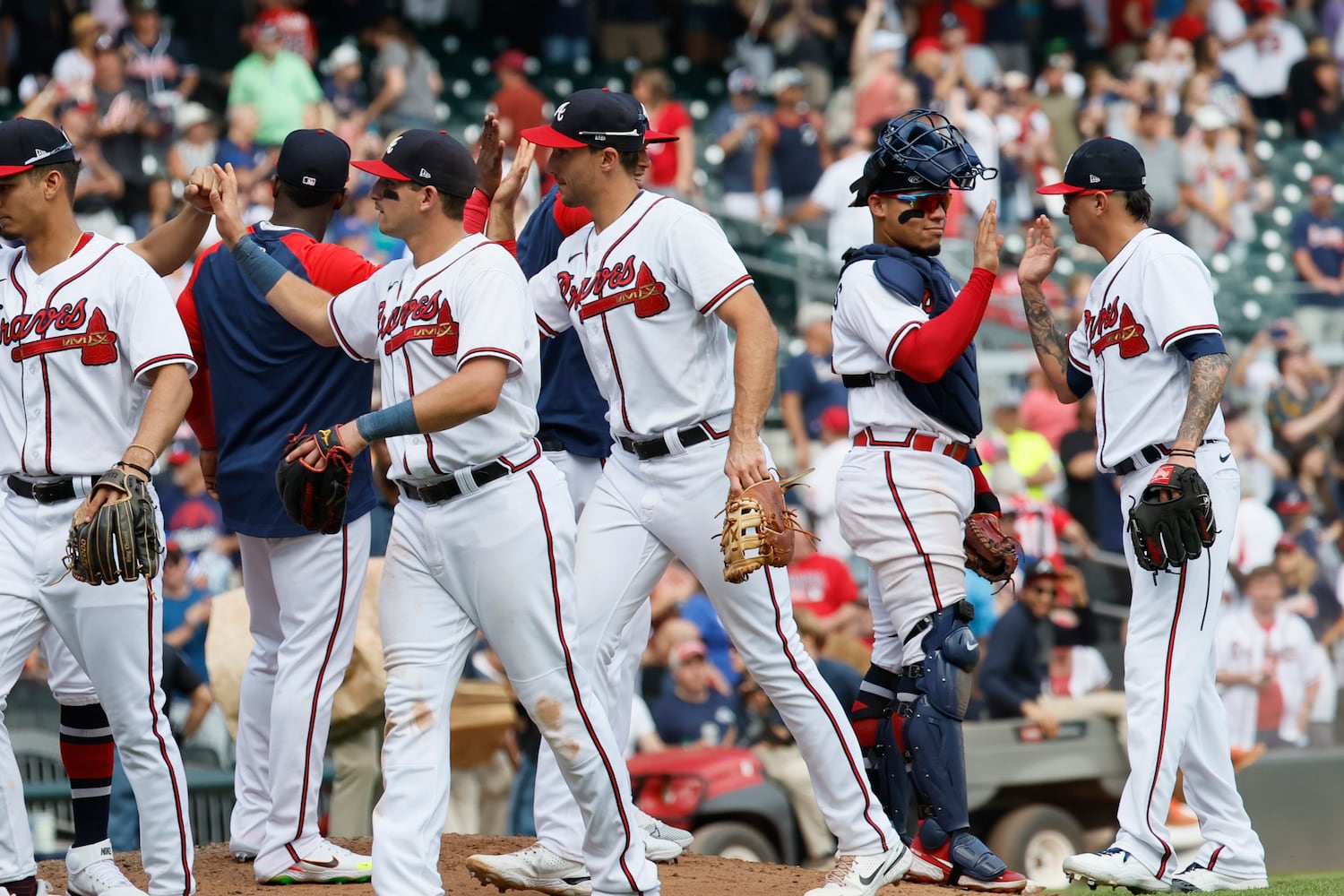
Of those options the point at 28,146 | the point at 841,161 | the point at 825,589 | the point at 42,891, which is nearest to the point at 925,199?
the point at 28,146

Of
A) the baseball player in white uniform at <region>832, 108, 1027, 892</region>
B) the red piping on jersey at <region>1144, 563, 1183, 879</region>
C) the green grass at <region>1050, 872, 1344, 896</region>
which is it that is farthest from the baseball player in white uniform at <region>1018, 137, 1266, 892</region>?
the baseball player in white uniform at <region>832, 108, 1027, 892</region>

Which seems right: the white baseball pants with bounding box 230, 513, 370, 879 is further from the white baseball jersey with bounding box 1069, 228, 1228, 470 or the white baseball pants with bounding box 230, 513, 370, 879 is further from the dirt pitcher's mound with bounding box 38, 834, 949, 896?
the white baseball jersey with bounding box 1069, 228, 1228, 470

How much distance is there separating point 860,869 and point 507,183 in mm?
2294

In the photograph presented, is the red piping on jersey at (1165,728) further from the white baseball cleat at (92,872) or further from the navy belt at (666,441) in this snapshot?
the white baseball cleat at (92,872)

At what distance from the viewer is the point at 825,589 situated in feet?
32.2

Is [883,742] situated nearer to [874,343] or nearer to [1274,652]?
[874,343]

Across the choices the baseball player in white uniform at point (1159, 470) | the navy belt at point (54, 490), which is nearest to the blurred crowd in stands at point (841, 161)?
the navy belt at point (54, 490)

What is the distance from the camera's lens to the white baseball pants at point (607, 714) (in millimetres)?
5066

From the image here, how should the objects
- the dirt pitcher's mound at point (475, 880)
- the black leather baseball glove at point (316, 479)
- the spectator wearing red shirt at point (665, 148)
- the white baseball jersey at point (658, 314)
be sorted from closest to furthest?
1. the black leather baseball glove at point (316, 479)
2. the white baseball jersey at point (658, 314)
3. the dirt pitcher's mound at point (475, 880)
4. the spectator wearing red shirt at point (665, 148)

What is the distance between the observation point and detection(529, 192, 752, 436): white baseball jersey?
4.72 meters

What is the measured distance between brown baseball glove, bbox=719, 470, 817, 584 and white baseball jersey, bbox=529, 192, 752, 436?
1.37 ft

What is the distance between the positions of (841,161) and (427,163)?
32.6ft

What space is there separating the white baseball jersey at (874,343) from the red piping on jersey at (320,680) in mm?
1608

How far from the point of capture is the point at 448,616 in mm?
4438
